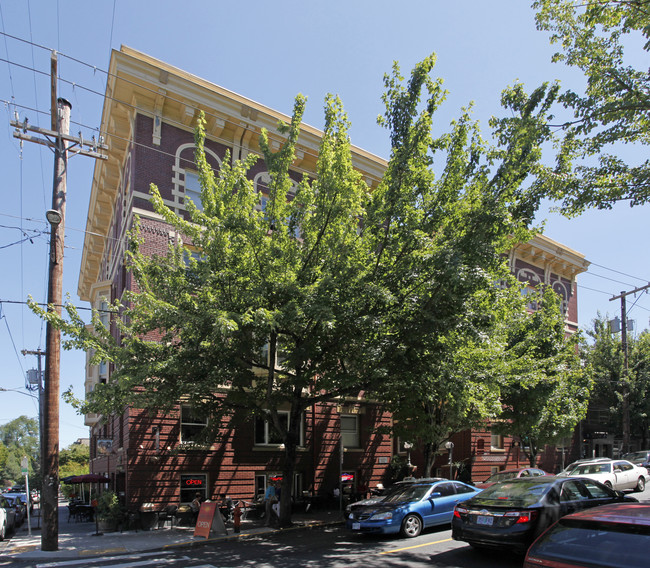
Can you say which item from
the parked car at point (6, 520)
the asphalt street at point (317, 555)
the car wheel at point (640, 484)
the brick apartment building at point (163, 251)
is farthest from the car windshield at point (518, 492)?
the parked car at point (6, 520)

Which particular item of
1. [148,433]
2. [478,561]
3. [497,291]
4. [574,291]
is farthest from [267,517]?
[574,291]

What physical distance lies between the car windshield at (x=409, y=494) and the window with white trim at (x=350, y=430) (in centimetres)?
976

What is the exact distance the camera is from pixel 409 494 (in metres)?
12.9

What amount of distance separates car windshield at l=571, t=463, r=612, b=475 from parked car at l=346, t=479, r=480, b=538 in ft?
28.9

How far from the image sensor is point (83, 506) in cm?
2372

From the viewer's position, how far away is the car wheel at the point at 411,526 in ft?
39.7

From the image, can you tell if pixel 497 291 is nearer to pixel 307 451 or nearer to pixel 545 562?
pixel 545 562

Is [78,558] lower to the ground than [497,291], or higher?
lower

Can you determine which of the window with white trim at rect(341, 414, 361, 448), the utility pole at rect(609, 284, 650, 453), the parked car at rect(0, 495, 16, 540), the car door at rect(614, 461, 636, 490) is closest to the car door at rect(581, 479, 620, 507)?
the car door at rect(614, 461, 636, 490)

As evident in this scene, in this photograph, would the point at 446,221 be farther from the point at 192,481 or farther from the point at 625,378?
the point at 625,378

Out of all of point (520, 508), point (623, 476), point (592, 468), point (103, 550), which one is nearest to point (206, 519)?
point (103, 550)

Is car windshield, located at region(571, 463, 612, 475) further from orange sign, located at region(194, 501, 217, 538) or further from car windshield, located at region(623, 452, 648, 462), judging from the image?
orange sign, located at region(194, 501, 217, 538)

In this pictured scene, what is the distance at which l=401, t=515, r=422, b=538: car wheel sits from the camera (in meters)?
12.1

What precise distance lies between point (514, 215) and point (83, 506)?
2243 cm
